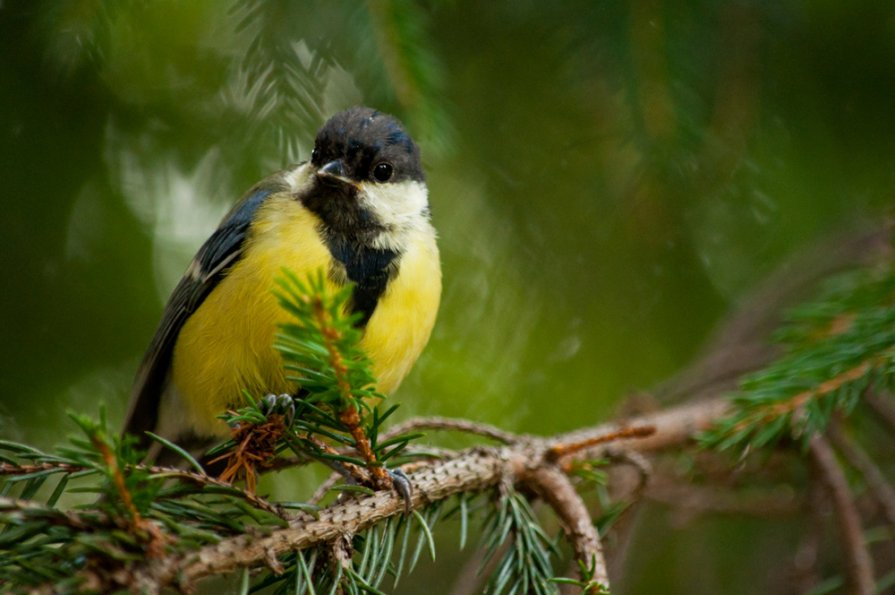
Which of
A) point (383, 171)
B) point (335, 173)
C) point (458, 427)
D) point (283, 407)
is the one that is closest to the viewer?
point (283, 407)

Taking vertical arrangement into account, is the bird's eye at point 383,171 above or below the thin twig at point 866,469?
above

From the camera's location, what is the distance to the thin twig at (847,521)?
6.16 feet

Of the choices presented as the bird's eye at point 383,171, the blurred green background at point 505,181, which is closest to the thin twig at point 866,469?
the blurred green background at point 505,181

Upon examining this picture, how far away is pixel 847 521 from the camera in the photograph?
2004 mm

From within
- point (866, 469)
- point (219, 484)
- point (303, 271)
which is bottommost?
point (219, 484)

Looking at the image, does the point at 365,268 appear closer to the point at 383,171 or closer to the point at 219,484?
the point at 383,171

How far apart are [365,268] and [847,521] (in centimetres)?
122

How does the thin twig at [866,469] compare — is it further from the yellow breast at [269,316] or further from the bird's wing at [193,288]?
the bird's wing at [193,288]

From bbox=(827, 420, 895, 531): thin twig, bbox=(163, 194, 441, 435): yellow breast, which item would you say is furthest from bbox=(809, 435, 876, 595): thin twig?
Answer: bbox=(163, 194, 441, 435): yellow breast

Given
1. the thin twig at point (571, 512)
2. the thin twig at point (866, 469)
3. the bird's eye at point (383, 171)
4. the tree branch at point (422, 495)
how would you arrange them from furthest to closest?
the bird's eye at point (383, 171) < the thin twig at point (866, 469) < the thin twig at point (571, 512) < the tree branch at point (422, 495)

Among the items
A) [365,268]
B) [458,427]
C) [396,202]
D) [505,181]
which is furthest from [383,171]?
[458,427]

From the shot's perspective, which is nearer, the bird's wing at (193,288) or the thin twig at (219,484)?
the thin twig at (219,484)

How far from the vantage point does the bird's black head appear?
215cm

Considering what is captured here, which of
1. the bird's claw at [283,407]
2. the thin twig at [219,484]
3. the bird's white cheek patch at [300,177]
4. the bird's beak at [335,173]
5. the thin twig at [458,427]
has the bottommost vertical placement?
the thin twig at [219,484]
